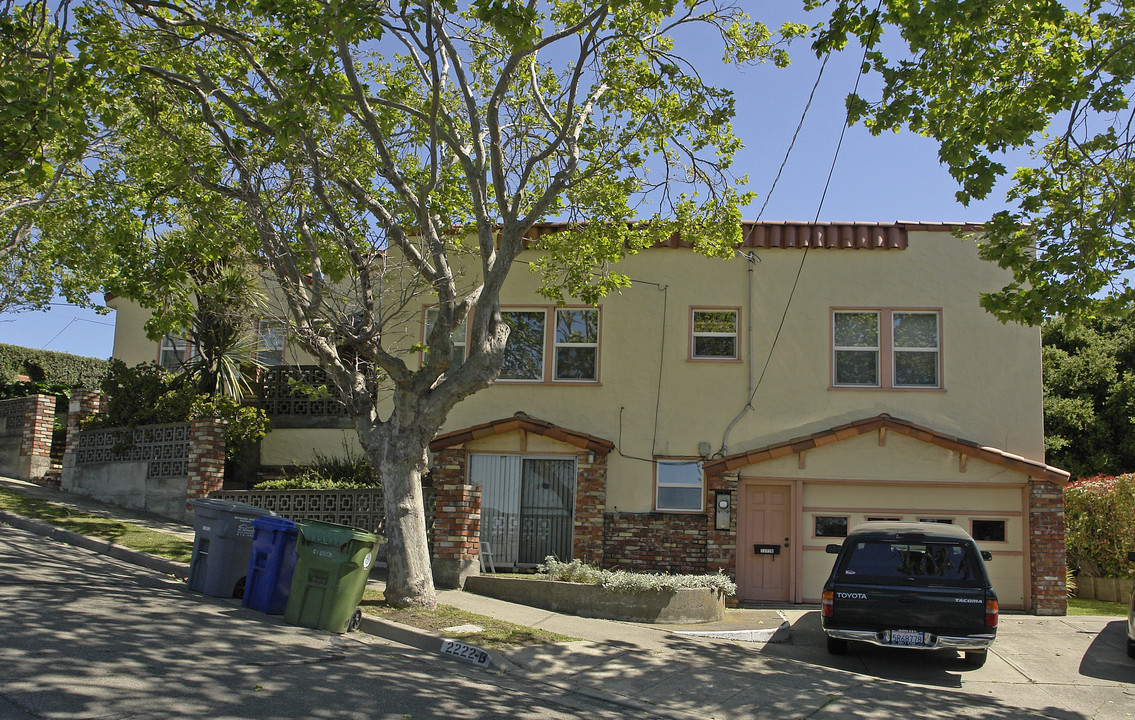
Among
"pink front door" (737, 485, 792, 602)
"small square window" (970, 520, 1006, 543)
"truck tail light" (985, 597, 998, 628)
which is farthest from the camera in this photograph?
"pink front door" (737, 485, 792, 602)

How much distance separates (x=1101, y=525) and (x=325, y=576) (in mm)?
13115

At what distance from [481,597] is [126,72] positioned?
24.9 ft

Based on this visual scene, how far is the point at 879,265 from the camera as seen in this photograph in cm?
1516

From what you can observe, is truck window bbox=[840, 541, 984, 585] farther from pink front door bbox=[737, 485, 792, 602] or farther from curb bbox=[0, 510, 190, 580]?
curb bbox=[0, 510, 190, 580]

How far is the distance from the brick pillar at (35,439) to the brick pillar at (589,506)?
37.3 ft

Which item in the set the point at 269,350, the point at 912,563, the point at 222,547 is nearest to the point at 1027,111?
the point at 912,563

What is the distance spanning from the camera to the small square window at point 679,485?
1469 centimetres

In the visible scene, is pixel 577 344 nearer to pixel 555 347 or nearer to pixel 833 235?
pixel 555 347

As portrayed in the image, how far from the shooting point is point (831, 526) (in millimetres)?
14461

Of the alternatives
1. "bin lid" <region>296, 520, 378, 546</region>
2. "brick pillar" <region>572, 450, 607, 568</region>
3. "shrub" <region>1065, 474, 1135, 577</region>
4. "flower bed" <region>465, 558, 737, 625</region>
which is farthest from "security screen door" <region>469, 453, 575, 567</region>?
"shrub" <region>1065, 474, 1135, 577</region>

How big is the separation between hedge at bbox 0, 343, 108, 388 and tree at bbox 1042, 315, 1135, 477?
24.7m

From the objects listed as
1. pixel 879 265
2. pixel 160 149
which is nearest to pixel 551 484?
pixel 879 265

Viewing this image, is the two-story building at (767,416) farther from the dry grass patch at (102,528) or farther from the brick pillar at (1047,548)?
the dry grass patch at (102,528)

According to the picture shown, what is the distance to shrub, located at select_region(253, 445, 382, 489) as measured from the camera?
14.5 m
